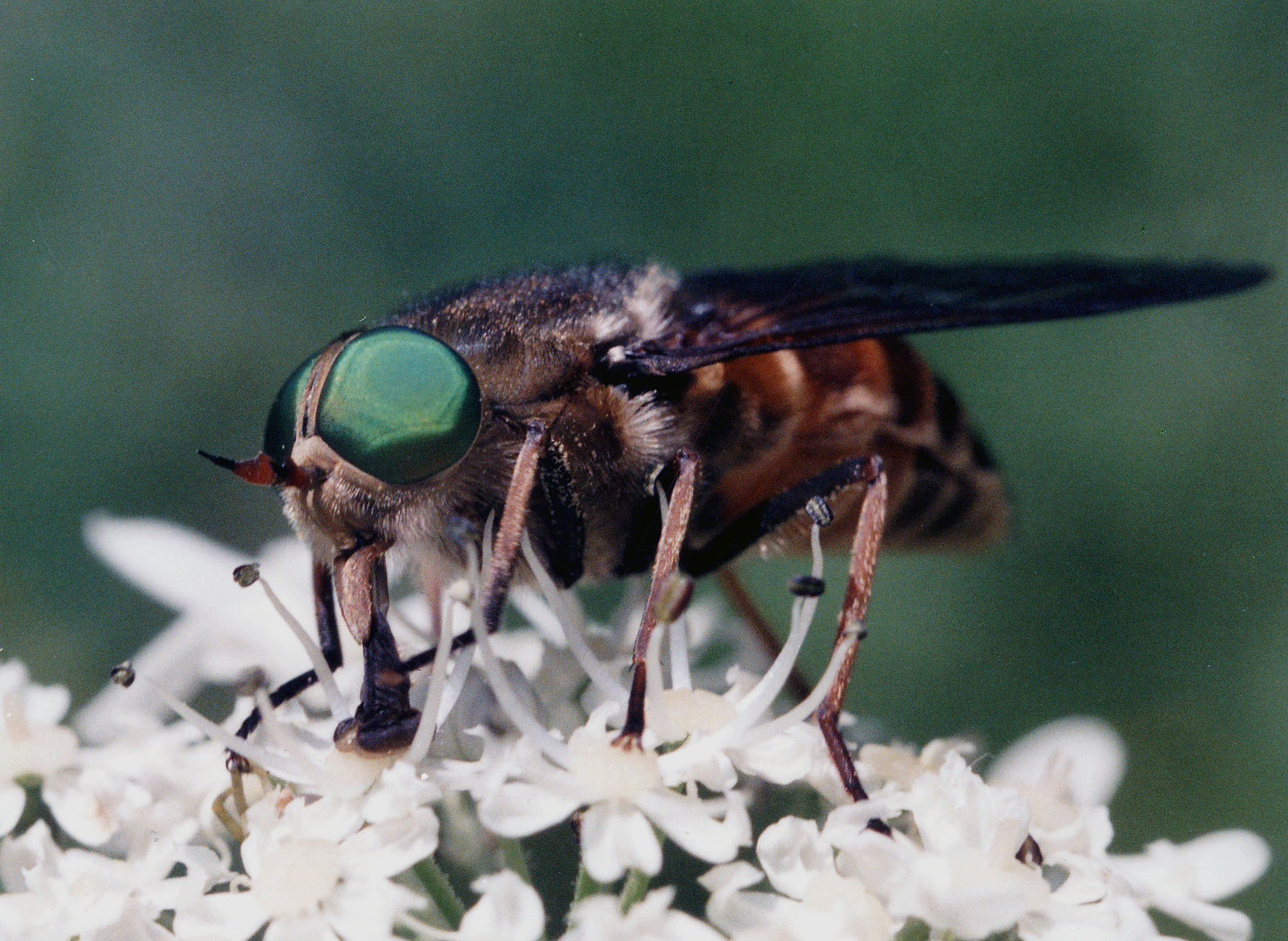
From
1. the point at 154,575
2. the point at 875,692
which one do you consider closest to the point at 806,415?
the point at 154,575

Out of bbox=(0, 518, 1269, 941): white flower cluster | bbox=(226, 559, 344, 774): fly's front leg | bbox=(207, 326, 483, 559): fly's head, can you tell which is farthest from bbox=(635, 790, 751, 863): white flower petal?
bbox=(226, 559, 344, 774): fly's front leg

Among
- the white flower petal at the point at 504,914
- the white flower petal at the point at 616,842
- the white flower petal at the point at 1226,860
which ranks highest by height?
the white flower petal at the point at 1226,860

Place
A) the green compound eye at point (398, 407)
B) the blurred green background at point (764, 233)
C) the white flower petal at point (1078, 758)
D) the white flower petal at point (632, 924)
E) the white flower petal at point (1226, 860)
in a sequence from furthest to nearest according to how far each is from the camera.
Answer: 1. the blurred green background at point (764, 233)
2. the white flower petal at point (1078, 758)
3. the white flower petal at point (1226, 860)
4. the green compound eye at point (398, 407)
5. the white flower petal at point (632, 924)

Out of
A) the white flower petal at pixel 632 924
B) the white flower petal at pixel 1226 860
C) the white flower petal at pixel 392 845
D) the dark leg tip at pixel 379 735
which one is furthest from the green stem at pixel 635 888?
the white flower petal at pixel 1226 860

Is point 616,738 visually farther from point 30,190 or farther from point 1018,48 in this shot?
point 30,190

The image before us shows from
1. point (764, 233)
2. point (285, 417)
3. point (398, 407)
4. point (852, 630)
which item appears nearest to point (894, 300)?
point (852, 630)

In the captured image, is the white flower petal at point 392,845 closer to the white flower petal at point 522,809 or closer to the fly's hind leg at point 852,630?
the white flower petal at point 522,809

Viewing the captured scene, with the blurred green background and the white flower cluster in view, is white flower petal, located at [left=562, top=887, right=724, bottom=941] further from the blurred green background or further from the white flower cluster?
the blurred green background
